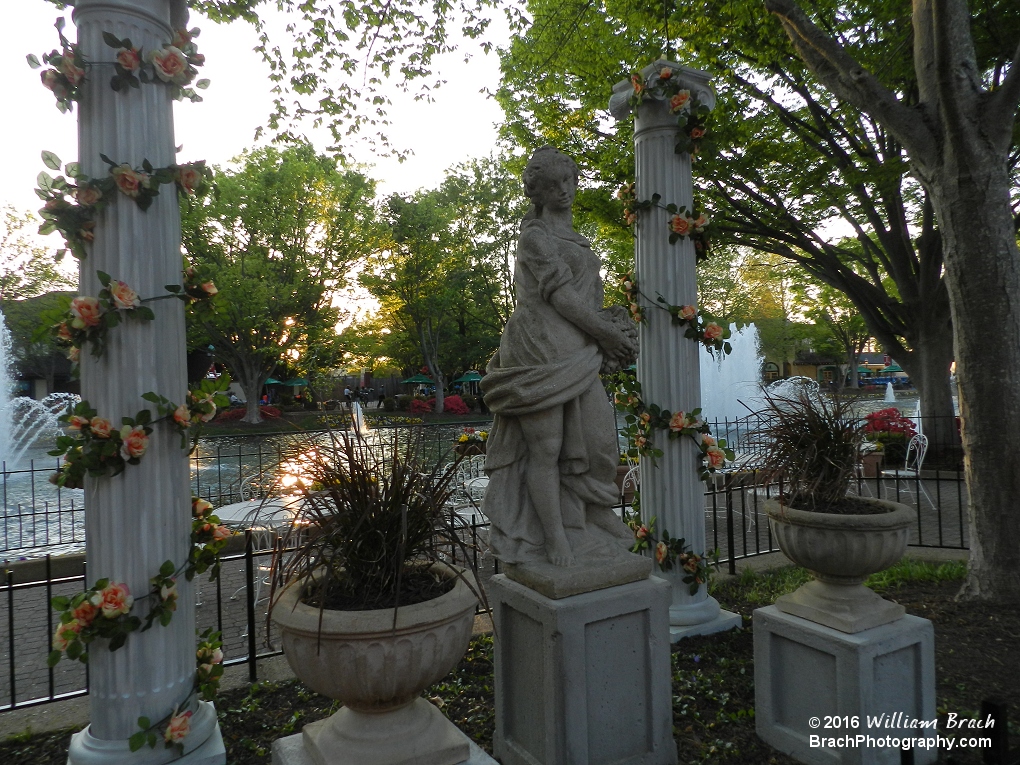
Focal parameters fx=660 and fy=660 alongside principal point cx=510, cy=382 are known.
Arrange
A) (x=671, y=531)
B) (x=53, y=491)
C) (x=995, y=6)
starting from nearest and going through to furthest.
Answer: (x=671, y=531) → (x=995, y=6) → (x=53, y=491)

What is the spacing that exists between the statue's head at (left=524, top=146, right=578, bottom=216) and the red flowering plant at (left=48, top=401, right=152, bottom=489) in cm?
213

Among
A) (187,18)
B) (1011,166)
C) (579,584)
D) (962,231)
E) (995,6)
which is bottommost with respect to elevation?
(579,584)

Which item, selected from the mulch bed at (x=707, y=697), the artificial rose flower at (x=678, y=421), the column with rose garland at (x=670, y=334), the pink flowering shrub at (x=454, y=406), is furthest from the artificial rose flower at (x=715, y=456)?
the pink flowering shrub at (x=454, y=406)

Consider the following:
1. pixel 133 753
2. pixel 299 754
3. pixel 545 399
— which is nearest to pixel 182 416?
pixel 133 753

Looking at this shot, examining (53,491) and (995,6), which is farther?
(53,491)

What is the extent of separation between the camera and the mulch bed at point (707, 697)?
3531 mm

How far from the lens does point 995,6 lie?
876 centimetres

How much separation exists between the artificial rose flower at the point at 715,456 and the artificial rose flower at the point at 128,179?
3971mm

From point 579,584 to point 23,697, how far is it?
411 centimetres

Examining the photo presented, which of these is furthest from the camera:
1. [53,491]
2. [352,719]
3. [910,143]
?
[53,491]

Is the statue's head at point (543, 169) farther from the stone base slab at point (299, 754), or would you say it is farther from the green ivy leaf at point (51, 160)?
the stone base slab at point (299, 754)

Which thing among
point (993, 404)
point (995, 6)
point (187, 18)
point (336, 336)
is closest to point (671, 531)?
point (993, 404)

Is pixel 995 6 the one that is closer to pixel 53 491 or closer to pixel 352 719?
pixel 352 719

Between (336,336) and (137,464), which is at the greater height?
(336,336)
